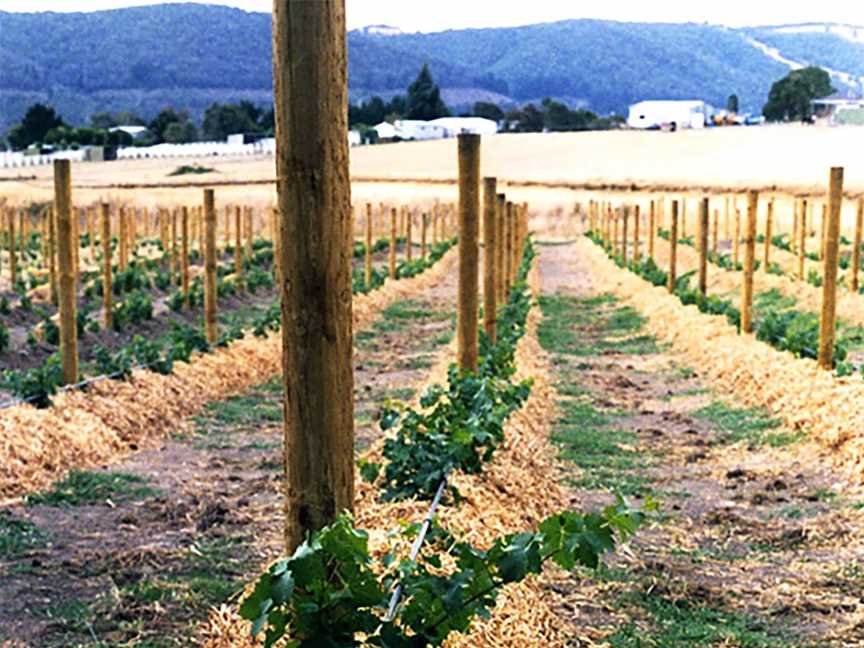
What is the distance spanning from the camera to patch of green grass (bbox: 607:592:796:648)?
664 cm

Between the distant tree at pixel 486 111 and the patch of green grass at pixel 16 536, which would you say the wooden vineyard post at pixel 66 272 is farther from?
the distant tree at pixel 486 111

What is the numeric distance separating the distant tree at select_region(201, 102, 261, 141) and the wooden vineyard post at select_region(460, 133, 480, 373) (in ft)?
368

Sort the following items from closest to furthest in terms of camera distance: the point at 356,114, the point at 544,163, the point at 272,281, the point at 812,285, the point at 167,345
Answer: the point at 167,345, the point at 812,285, the point at 272,281, the point at 544,163, the point at 356,114

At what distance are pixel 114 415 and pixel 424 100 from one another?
423 ft

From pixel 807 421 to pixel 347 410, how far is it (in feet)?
27.1

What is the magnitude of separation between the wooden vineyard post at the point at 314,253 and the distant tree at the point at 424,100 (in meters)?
133

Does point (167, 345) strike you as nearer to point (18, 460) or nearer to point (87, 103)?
point (18, 460)

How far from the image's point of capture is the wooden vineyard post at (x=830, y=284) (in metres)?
13.3

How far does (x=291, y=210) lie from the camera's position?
4434mm

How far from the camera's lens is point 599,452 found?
11.7 meters

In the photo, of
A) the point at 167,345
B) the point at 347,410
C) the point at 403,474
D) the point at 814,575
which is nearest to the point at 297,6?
the point at 347,410

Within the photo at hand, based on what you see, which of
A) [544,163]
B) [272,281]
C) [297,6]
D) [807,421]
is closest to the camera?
[297,6]

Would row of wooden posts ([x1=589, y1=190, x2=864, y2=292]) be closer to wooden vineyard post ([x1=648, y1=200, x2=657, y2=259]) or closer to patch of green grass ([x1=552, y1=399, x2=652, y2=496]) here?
wooden vineyard post ([x1=648, y1=200, x2=657, y2=259])

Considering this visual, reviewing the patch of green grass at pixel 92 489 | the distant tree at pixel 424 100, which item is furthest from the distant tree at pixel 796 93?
the patch of green grass at pixel 92 489
